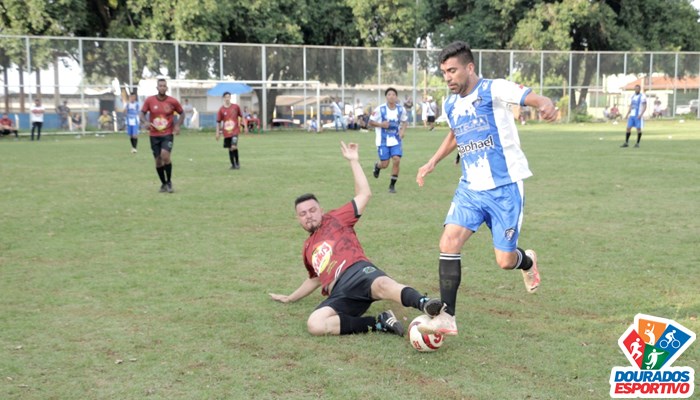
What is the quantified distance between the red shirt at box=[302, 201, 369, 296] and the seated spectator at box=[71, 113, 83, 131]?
102 feet

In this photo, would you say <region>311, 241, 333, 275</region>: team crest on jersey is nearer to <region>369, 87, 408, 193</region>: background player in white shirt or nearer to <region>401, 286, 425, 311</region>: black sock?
<region>401, 286, 425, 311</region>: black sock

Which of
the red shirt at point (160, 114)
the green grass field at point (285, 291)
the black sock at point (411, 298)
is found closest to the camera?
the green grass field at point (285, 291)

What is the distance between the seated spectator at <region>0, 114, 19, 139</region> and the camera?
32250 millimetres

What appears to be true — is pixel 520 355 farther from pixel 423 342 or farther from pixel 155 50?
pixel 155 50

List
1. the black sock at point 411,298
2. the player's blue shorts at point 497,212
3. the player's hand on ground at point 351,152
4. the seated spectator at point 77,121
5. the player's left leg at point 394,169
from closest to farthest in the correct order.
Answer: the black sock at point 411,298, the player's blue shorts at point 497,212, the player's hand on ground at point 351,152, the player's left leg at point 394,169, the seated spectator at point 77,121

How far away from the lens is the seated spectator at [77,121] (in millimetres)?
34406

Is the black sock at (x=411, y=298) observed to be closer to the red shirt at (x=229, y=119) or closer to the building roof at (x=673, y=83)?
the red shirt at (x=229, y=119)

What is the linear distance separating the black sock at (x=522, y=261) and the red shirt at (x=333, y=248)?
120 cm

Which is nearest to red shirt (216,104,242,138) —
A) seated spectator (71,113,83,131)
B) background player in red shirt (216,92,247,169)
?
background player in red shirt (216,92,247,169)

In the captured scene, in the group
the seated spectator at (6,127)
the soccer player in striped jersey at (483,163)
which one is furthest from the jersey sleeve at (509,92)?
the seated spectator at (6,127)

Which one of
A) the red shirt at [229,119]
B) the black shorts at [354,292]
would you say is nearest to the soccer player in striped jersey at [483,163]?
the black shorts at [354,292]

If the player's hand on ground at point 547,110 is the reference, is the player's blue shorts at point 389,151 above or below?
below

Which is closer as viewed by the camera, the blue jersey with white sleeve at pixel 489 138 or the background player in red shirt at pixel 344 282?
the background player in red shirt at pixel 344 282

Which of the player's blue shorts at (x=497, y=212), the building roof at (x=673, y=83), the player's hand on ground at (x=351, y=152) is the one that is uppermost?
the building roof at (x=673, y=83)
